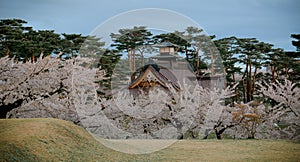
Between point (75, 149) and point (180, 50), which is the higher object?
point (180, 50)

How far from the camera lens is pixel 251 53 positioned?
16375 mm

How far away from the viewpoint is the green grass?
4.37 m

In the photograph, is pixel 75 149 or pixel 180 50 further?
pixel 180 50

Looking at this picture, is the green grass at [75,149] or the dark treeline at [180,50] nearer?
the green grass at [75,149]

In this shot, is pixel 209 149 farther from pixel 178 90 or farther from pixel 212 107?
pixel 178 90

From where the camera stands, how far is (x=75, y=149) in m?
4.89

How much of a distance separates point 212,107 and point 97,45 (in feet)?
28.0

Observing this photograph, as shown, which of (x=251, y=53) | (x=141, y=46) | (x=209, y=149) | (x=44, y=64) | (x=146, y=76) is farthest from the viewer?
(x=251, y=53)

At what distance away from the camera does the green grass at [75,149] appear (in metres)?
4.37

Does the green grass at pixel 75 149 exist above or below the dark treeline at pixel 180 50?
below

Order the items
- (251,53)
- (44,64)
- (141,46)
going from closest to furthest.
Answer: (44,64) < (141,46) < (251,53)

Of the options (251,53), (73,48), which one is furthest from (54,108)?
(251,53)

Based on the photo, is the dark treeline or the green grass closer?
the green grass

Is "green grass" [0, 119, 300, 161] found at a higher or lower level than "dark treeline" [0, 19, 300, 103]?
lower
